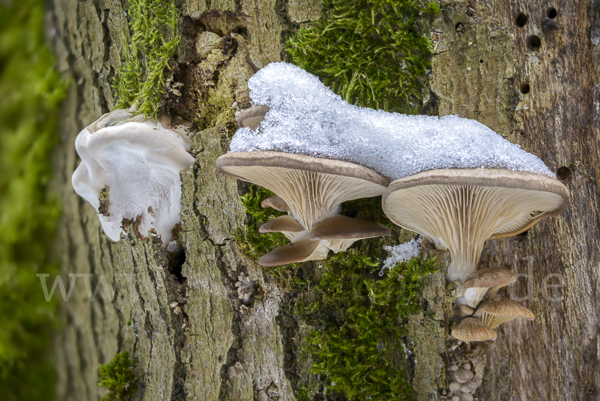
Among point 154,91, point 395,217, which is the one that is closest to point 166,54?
point 154,91

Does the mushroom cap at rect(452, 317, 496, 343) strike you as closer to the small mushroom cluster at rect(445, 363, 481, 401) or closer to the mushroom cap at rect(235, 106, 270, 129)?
the small mushroom cluster at rect(445, 363, 481, 401)

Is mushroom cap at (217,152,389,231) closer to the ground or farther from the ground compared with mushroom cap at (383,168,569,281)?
farther from the ground

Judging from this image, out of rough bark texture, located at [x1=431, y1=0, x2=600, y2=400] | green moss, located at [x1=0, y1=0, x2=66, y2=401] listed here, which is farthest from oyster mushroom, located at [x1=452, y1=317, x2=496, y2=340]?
green moss, located at [x1=0, y1=0, x2=66, y2=401]

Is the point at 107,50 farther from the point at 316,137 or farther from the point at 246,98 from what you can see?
the point at 316,137

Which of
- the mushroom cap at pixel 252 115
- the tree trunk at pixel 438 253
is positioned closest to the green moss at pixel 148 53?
the tree trunk at pixel 438 253

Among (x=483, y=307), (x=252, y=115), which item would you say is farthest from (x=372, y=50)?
(x=483, y=307)
